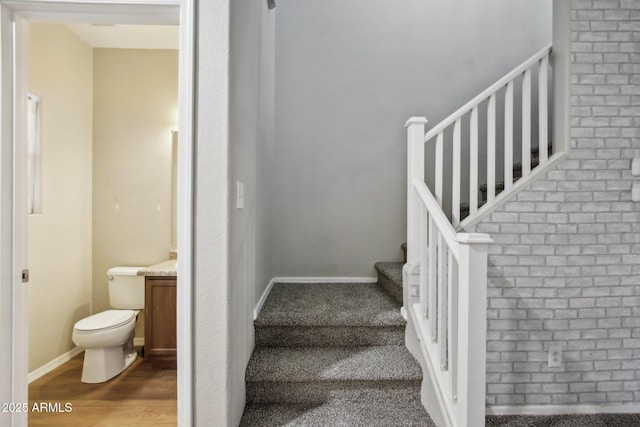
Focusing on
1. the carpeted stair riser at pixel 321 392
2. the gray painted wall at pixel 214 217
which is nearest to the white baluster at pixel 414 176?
the carpeted stair riser at pixel 321 392

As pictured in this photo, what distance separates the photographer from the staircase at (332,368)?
167cm

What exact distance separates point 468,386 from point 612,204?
1.57 meters

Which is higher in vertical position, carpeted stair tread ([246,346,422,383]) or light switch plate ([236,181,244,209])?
light switch plate ([236,181,244,209])

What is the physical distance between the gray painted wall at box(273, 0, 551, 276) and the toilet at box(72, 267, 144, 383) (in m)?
1.25

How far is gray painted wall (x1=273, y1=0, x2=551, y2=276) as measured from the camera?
3.05m

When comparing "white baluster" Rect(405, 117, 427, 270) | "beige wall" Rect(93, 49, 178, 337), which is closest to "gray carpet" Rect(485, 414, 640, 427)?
"white baluster" Rect(405, 117, 427, 270)

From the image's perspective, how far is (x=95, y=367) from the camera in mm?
2398

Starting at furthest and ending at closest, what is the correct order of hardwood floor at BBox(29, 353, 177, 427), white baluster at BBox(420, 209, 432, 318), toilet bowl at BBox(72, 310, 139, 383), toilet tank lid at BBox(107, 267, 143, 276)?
toilet tank lid at BBox(107, 267, 143, 276) < toilet bowl at BBox(72, 310, 139, 383) < hardwood floor at BBox(29, 353, 177, 427) < white baluster at BBox(420, 209, 432, 318)

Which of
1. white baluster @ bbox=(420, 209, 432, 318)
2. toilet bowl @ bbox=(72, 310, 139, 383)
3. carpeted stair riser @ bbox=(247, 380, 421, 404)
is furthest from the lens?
toilet bowl @ bbox=(72, 310, 139, 383)

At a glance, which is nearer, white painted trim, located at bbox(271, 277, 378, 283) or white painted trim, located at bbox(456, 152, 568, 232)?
white painted trim, located at bbox(456, 152, 568, 232)

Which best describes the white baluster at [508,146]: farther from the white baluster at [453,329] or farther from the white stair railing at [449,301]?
the white baluster at [453,329]

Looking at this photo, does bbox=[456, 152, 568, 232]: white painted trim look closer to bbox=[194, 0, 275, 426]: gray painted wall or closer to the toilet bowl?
bbox=[194, 0, 275, 426]: gray painted wall

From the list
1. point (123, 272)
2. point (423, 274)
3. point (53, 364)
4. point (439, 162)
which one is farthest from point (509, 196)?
point (53, 364)

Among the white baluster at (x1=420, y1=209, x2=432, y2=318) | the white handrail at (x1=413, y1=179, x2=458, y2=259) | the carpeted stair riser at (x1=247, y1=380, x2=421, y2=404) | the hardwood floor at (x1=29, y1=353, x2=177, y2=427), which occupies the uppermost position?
the white handrail at (x1=413, y1=179, x2=458, y2=259)
